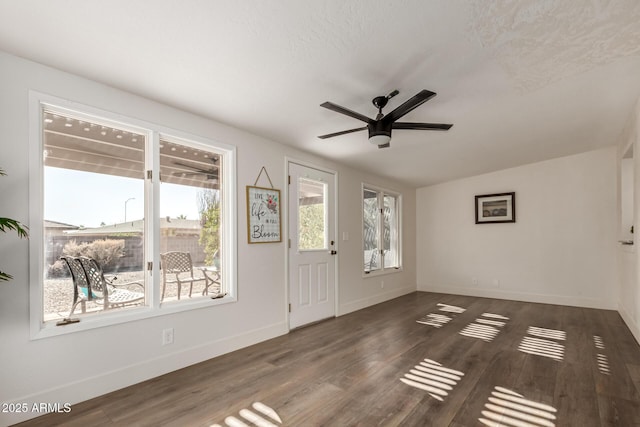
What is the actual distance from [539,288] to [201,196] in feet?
19.1

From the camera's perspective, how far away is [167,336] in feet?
9.53

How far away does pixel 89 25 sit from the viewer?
1.87 m

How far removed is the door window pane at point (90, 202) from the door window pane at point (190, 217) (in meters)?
0.21

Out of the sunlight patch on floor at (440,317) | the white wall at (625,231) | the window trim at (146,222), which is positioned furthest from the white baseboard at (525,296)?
the window trim at (146,222)

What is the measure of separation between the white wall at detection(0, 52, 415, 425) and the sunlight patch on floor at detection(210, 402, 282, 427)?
3.34 ft

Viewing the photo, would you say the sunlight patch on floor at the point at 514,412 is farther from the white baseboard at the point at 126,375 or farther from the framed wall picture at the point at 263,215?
the framed wall picture at the point at 263,215

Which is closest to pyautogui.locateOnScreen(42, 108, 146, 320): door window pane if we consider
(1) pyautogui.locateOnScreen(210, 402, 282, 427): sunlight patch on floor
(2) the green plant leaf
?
(2) the green plant leaf

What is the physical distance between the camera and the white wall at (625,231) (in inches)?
144

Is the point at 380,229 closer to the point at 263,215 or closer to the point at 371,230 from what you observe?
the point at 371,230

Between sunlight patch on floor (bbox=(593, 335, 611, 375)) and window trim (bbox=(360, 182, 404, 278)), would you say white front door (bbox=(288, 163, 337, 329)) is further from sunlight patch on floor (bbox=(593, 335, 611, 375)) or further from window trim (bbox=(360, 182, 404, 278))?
sunlight patch on floor (bbox=(593, 335, 611, 375))

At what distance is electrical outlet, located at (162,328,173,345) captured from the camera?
9.45 feet

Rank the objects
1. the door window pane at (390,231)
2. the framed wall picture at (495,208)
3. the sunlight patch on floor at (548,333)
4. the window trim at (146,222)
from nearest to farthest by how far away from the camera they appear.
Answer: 1. the window trim at (146,222)
2. the sunlight patch on floor at (548,333)
3. the framed wall picture at (495,208)
4. the door window pane at (390,231)

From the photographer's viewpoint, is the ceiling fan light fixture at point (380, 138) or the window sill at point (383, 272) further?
the window sill at point (383, 272)

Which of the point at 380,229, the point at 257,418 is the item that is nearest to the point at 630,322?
the point at 380,229
